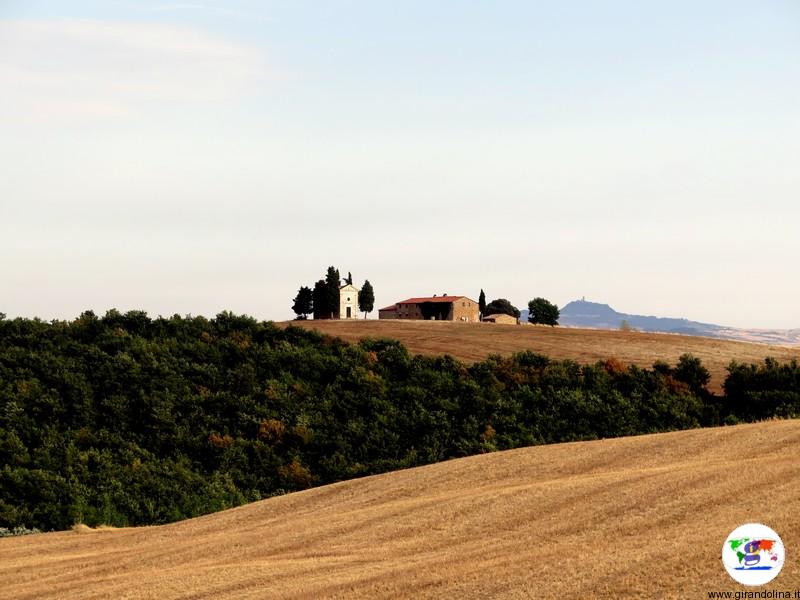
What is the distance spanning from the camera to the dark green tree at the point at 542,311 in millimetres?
137600

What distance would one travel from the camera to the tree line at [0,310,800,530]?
129 feet

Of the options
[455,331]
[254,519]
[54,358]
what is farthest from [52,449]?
[455,331]

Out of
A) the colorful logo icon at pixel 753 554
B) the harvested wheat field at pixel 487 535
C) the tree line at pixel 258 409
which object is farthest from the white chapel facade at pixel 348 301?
the colorful logo icon at pixel 753 554

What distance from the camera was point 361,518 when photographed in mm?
26531

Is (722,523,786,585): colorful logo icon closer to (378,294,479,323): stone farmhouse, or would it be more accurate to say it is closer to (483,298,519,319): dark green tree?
(378,294,479,323): stone farmhouse

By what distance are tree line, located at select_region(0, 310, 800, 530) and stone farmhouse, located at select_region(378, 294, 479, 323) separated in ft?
249

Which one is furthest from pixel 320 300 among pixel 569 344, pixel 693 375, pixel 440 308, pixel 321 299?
pixel 693 375

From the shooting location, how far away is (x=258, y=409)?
47250 millimetres

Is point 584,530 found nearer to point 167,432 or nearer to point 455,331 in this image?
point 167,432

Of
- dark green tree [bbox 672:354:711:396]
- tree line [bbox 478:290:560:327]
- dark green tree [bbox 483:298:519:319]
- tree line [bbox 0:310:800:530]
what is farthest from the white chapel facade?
dark green tree [bbox 672:354:711:396]

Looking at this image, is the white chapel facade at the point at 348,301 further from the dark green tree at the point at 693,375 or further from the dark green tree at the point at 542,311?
the dark green tree at the point at 693,375

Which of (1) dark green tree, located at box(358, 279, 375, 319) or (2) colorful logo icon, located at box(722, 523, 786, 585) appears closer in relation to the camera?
(2) colorful logo icon, located at box(722, 523, 786, 585)

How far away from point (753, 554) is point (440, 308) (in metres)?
119

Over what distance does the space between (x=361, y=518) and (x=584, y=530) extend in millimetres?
7507
